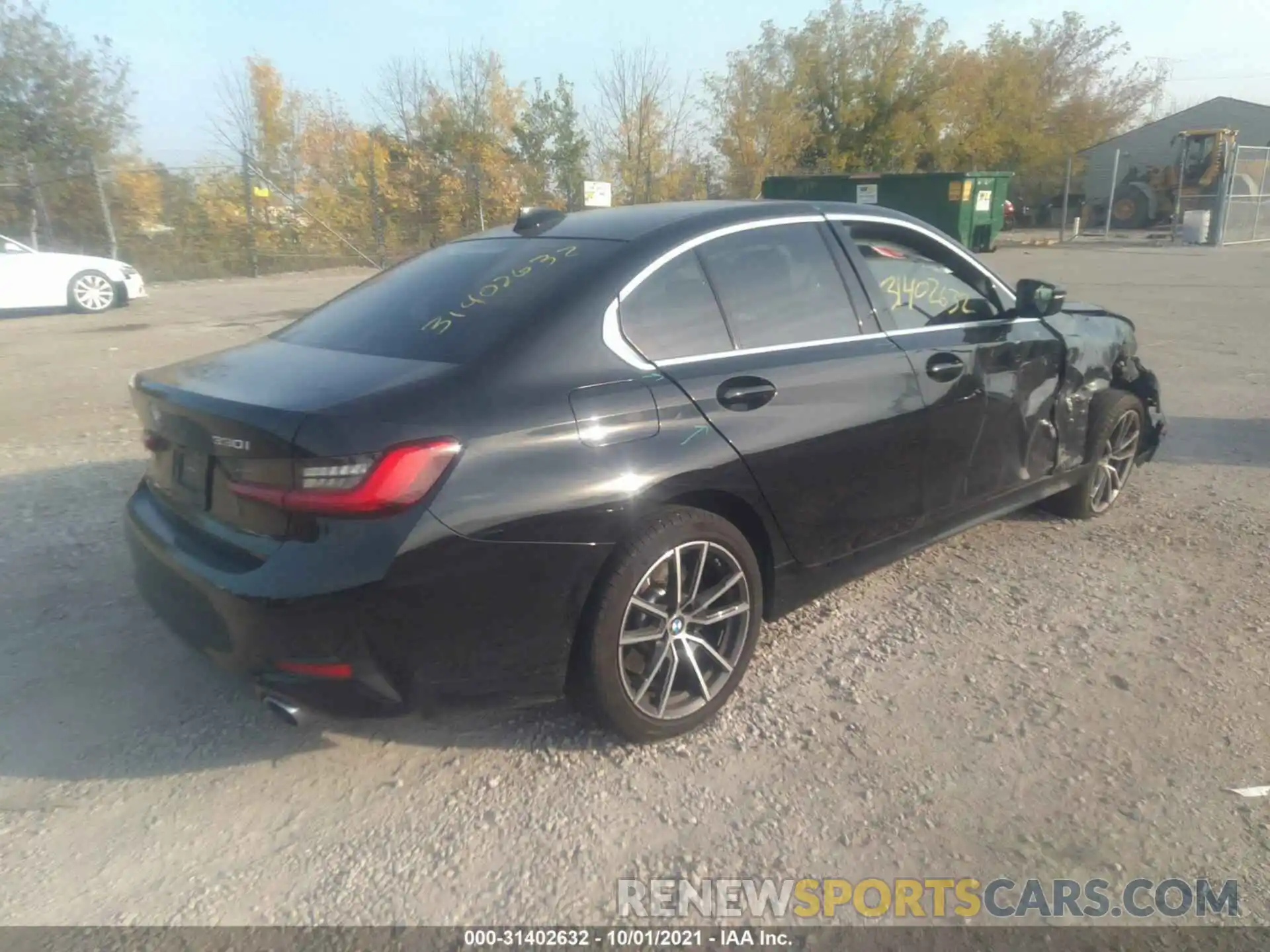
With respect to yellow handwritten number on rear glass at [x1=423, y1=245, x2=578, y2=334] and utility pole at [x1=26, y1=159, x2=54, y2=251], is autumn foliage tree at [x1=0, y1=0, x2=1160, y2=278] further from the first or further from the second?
yellow handwritten number on rear glass at [x1=423, y1=245, x2=578, y2=334]

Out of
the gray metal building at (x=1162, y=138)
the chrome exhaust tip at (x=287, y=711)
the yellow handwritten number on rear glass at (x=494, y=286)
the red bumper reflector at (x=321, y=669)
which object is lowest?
the chrome exhaust tip at (x=287, y=711)

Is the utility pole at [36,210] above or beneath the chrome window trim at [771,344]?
above

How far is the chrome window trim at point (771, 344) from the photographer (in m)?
2.94

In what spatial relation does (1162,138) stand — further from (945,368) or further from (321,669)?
(321,669)

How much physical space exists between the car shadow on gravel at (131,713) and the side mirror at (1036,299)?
2.67 metres

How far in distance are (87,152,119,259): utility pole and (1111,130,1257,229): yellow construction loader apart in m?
27.7

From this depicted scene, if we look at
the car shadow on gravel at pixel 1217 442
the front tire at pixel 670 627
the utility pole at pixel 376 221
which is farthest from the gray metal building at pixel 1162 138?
the front tire at pixel 670 627

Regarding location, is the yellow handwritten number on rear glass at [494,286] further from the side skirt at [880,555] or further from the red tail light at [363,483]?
the side skirt at [880,555]

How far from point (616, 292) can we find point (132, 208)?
841 inches

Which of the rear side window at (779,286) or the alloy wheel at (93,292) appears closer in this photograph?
the rear side window at (779,286)

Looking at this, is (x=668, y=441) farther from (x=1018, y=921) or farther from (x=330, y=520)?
(x=1018, y=921)

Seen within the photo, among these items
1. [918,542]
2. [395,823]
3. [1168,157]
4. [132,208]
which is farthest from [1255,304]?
[1168,157]

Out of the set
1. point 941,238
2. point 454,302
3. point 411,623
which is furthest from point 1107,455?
point 411,623
